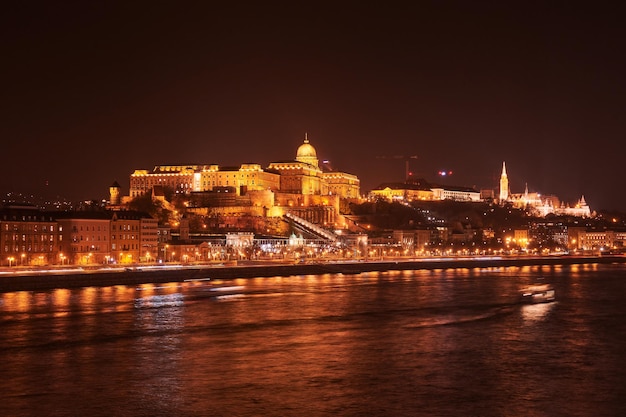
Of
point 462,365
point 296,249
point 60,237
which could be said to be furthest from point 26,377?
point 296,249

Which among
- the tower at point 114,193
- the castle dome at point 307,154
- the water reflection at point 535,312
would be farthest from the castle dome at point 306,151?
the water reflection at point 535,312

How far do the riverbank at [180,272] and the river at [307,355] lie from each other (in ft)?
6.10

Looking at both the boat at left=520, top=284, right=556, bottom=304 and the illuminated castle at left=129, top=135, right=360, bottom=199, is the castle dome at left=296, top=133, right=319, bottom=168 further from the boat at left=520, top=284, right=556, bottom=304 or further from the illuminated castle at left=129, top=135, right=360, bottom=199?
the boat at left=520, top=284, right=556, bottom=304

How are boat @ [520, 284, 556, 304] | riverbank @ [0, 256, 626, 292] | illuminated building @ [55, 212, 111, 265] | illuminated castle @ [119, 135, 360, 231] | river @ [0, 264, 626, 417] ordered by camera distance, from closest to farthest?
river @ [0, 264, 626, 417], boat @ [520, 284, 556, 304], riverbank @ [0, 256, 626, 292], illuminated building @ [55, 212, 111, 265], illuminated castle @ [119, 135, 360, 231]

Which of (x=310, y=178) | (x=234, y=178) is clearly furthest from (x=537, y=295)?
(x=310, y=178)

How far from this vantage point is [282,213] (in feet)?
203

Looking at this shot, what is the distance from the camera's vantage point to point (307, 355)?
15234 millimetres

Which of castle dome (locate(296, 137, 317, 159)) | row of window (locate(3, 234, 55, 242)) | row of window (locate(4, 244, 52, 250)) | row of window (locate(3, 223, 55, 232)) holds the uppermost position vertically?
castle dome (locate(296, 137, 317, 159))

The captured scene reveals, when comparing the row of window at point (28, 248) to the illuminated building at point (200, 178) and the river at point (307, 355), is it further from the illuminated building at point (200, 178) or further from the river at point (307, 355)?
the illuminated building at point (200, 178)

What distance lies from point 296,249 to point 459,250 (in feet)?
55.5

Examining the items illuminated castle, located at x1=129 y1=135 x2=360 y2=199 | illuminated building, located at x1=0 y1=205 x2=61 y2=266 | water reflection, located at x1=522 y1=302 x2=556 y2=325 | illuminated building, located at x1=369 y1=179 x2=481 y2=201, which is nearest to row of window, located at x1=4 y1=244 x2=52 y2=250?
illuminated building, located at x1=0 y1=205 x2=61 y2=266

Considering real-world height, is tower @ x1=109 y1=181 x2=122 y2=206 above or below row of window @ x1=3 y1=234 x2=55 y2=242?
above

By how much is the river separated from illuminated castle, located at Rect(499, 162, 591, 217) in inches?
2962

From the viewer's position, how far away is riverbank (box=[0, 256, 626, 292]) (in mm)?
28469
